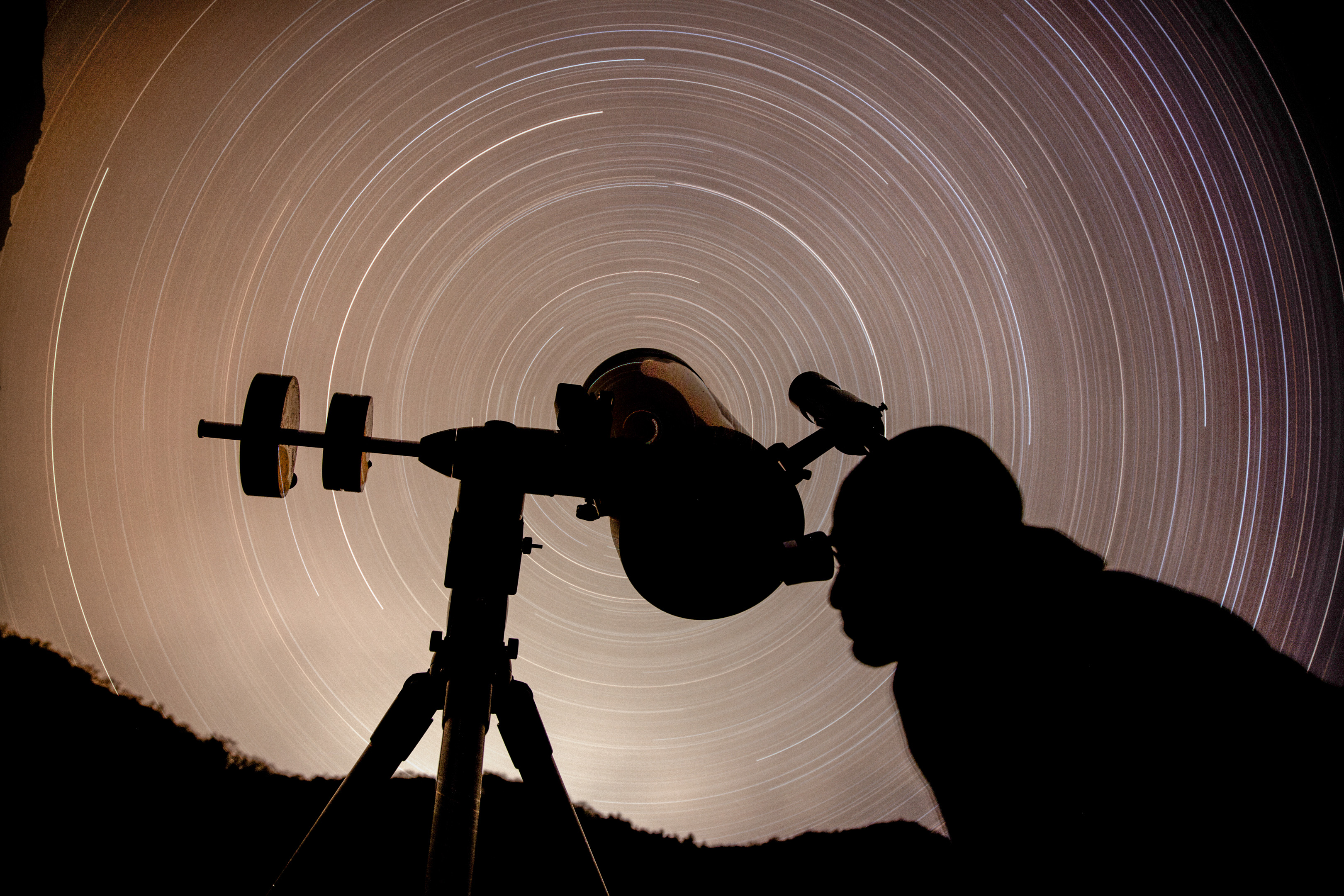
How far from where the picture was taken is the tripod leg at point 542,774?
4.25 feet

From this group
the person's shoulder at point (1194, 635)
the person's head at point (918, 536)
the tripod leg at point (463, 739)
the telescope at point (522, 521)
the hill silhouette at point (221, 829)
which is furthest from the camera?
the hill silhouette at point (221, 829)

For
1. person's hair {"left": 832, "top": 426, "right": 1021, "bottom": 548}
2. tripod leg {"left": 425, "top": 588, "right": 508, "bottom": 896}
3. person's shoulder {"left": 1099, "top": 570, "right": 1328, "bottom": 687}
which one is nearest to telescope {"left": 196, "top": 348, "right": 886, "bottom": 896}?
tripod leg {"left": 425, "top": 588, "right": 508, "bottom": 896}

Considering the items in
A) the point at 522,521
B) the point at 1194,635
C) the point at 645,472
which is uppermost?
the point at 645,472

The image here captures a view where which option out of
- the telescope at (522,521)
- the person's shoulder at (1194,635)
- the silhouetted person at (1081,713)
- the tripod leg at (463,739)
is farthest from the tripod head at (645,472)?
the person's shoulder at (1194,635)

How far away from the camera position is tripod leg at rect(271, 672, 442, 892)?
114 cm

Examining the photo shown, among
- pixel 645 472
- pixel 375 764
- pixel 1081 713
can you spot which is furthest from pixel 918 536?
pixel 375 764

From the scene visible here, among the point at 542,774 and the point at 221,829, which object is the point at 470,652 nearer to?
the point at 542,774

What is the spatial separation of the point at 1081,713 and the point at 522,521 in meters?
3.09

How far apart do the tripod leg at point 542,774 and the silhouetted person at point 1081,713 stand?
6.35ft

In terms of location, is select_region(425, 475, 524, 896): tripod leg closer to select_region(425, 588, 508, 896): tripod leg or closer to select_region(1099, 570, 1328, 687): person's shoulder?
select_region(425, 588, 508, 896): tripod leg

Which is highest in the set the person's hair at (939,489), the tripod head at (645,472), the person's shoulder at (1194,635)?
the person's hair at (939,489)

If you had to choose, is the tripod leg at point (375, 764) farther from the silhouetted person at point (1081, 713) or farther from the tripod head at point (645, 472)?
the silhouetted person at point (1081, 713)

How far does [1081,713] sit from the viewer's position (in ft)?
8.28

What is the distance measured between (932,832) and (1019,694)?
1195mm
